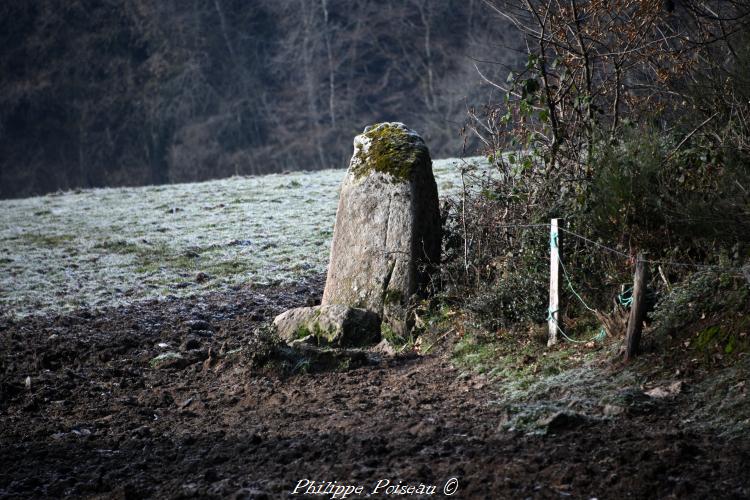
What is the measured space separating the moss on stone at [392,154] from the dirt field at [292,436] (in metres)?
2.16

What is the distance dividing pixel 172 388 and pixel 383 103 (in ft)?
109

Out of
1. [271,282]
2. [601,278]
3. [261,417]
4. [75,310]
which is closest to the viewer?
[261,417]

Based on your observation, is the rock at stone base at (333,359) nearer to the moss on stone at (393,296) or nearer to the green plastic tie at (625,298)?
the moss on stone at (393,296)

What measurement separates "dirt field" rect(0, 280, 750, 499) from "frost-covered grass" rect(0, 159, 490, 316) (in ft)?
11.2

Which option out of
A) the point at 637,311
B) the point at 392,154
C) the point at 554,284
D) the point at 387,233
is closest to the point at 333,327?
the point at 387,233

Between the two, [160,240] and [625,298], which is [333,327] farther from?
[160,240]

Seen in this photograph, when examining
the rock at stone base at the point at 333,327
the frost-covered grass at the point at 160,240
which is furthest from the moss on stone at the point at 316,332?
the frost-covered grass at the point at 160,240

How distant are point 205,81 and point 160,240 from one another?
89.1 feet

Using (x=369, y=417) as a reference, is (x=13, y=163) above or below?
above

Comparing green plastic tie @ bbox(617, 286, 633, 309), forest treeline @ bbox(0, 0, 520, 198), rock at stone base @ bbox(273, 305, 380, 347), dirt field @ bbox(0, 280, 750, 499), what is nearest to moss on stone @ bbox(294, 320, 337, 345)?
rock at stone base @ bbox(273, 305, 380, 347)

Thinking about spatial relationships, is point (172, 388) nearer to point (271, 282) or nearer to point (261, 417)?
point (261, 417)

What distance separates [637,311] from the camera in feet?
18.7

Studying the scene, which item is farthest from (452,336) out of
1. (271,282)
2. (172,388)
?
(271,282)

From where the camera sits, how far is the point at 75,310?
36.1 ft
